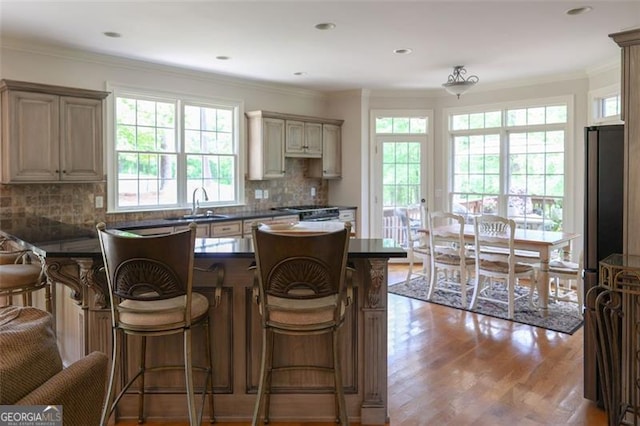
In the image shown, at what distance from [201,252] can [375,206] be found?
192 inches

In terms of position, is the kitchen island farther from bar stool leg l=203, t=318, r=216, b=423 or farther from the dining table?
the dining table

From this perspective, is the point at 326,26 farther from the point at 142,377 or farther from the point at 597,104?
the point at 597,104

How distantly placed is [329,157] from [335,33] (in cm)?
289

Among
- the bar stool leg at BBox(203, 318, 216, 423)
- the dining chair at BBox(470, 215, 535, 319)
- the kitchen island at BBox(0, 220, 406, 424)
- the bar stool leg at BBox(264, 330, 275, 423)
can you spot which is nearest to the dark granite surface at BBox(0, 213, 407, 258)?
the kitchen island at BBox(0, 220, 406, 424)

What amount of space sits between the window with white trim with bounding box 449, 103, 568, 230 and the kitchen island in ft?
14.6

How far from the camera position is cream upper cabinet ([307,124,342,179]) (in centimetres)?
677

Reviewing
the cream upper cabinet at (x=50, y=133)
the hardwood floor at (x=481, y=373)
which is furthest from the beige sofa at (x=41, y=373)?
the cream upper cabinet at (x=50, y=133)

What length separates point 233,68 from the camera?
534 cm

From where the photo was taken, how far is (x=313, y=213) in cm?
620

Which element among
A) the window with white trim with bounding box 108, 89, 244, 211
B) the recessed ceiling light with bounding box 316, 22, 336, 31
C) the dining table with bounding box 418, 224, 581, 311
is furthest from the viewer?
the window with white trim with bounding box 108, 89, 244, 211

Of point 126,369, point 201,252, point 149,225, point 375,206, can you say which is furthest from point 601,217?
point 375,206

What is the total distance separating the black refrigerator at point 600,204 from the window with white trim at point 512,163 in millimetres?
3580

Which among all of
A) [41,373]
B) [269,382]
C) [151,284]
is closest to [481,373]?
[269,382]

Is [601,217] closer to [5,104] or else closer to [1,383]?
[1,383]
